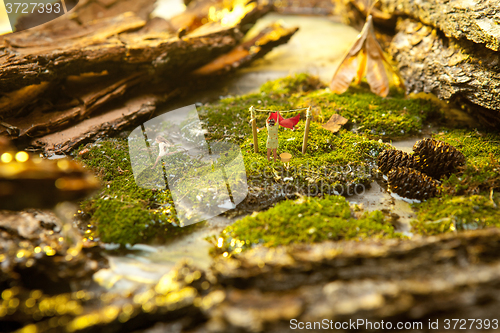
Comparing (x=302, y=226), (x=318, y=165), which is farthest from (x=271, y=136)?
(x=302, y=226)

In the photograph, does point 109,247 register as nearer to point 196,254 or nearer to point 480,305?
point 196,254

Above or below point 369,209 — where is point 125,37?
above

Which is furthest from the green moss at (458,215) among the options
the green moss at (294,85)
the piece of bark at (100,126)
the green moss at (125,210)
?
the piece of bark at (100,126)

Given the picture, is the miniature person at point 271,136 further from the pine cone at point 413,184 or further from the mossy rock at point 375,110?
the pine cone at point 413,184

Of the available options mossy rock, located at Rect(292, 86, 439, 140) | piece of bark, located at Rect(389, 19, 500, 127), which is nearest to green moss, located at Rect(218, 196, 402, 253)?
mossy rock, located at Rect(292, 86, 439, 140)

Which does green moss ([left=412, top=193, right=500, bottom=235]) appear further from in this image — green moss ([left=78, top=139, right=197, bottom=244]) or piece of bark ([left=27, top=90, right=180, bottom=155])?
piece of bark ([left=27, top=90, right=180, bottom=155])

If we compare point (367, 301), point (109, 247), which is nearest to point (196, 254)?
point (109, 247)
